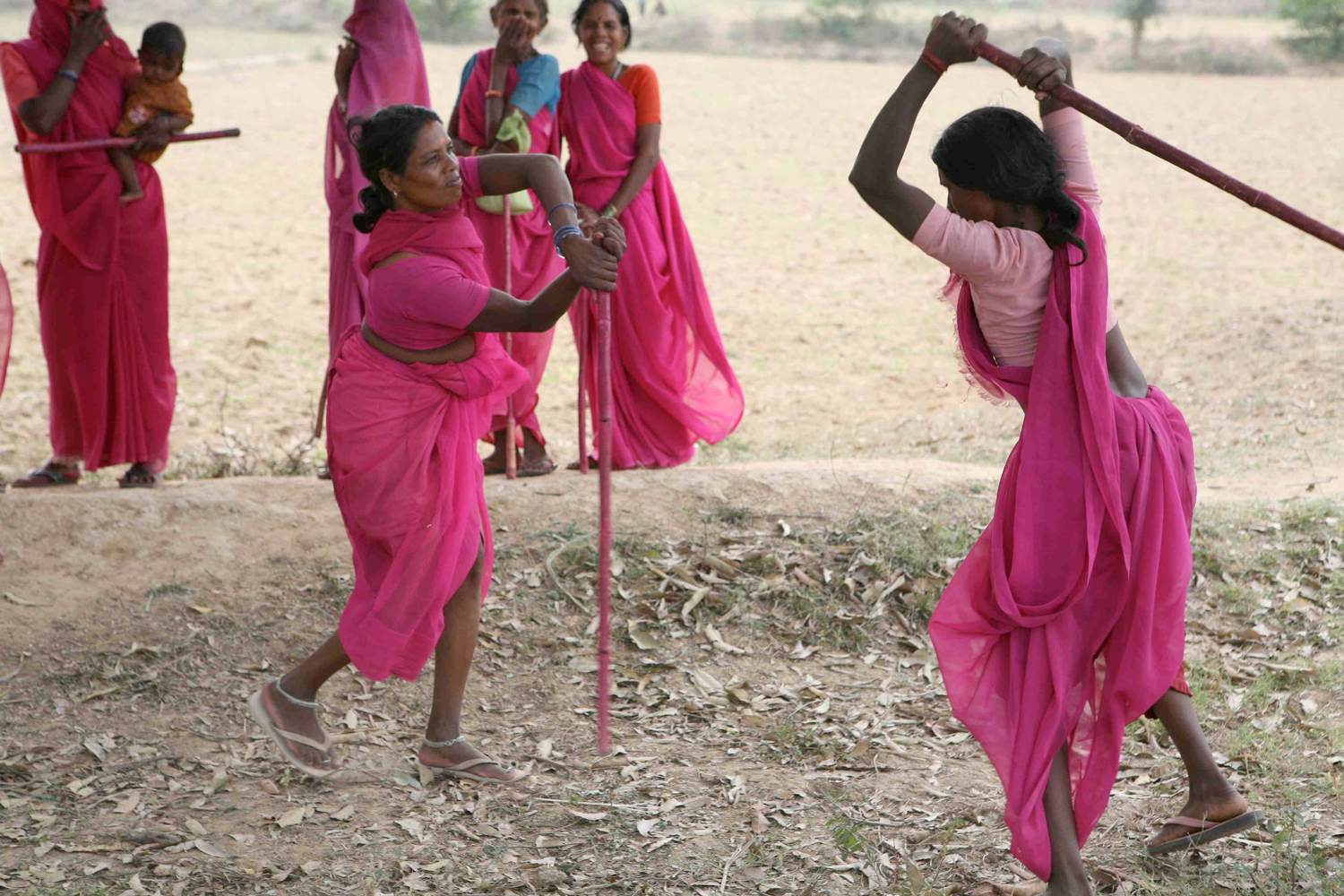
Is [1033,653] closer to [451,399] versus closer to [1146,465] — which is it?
[1146,465]

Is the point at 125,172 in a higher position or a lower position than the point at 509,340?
higher

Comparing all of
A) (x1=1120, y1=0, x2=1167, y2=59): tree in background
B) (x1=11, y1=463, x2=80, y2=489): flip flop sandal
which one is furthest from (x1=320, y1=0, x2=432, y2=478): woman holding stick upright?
(x1=1120, y1=0, x2=1167, y2=59): tree in background

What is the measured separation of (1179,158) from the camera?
7.57 feet

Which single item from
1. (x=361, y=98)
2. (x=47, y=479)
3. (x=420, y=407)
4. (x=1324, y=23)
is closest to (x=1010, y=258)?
(x=420, y=407)

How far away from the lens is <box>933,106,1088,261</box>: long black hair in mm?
2381

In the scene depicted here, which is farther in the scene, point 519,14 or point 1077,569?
point 519,14

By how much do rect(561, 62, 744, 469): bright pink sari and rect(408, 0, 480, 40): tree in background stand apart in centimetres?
1975

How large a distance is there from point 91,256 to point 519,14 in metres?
1.90

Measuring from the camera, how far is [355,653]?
9.77 feet

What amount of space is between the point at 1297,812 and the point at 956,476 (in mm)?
2228

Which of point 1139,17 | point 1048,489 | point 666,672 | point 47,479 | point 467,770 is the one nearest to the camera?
point 1048,489

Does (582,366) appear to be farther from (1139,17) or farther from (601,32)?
(1139,17)

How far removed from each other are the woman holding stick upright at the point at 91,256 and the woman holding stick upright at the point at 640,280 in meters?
1.65

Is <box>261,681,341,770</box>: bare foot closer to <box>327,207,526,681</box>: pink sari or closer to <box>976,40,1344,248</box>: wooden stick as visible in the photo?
<box>327,207,526,681</box>: pink sari
